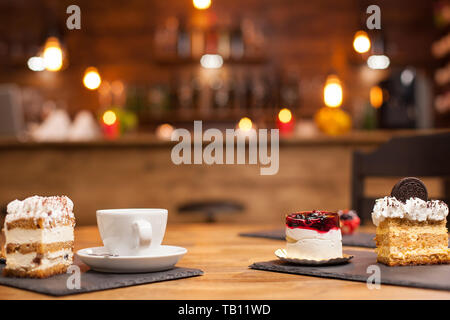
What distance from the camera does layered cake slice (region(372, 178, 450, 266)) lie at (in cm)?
97

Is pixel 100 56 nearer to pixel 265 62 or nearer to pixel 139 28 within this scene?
pixel 139 28

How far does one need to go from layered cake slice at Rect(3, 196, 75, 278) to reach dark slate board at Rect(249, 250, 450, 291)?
0.32 m

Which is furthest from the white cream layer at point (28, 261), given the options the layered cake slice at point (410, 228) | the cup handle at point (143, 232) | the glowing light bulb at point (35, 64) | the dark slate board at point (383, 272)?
the glowing light bulb at point (35, 64)

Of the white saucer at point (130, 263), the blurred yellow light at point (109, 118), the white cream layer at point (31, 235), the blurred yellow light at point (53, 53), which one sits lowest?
the white saucer at point (130, 263)

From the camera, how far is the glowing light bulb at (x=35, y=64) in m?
6.03

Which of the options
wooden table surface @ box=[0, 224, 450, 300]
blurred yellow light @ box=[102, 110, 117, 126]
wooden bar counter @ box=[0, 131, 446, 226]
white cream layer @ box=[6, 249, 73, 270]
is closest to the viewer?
wooden table surface @ box=[0, 224, 450, 300]

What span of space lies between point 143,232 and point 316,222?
294 millimetres

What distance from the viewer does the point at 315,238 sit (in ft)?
3.16

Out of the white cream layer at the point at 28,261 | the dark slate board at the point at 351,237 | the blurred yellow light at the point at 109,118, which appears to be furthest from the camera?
the blurred yellow light at the point at 109,118

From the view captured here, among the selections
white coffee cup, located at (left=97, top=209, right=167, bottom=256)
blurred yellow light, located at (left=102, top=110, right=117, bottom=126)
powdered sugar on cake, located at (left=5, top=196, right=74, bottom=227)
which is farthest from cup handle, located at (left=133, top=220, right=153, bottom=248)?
blurred yellow light, located at (left=102, top=110, right=117, bottom=126)

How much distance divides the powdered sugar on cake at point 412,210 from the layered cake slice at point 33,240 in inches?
21.6

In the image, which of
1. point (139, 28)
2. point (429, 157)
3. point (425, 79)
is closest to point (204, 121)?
point (139, 28)

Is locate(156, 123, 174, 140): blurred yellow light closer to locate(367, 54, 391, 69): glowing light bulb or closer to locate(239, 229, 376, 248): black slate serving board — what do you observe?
locate(367, 54, 391, 69): glowing light bulb

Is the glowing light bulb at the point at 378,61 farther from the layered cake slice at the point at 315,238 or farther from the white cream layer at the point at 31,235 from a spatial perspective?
the white cream layer at the point at 31,235
